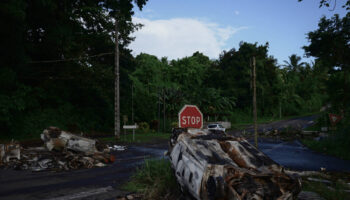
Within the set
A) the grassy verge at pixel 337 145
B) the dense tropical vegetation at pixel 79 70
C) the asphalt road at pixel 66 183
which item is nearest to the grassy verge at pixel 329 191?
the asphalt road at pixel 66 183

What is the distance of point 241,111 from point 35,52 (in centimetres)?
3600

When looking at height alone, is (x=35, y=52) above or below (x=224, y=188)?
above

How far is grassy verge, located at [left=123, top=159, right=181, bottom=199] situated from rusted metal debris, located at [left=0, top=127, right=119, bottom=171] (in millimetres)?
3634

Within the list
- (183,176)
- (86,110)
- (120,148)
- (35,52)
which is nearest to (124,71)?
(86,110)

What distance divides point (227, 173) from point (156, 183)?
2.48m

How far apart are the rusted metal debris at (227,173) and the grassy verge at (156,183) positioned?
2.50 feet

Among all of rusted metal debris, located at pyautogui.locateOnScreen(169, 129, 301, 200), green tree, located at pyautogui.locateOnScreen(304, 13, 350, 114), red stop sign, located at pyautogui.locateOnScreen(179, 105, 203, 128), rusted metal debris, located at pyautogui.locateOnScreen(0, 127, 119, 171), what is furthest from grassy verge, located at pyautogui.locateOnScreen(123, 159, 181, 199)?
green tree, located at pyautogui.locateOnScreen(304, 13, 350, 114)

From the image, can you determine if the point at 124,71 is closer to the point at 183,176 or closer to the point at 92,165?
the point at 92,165

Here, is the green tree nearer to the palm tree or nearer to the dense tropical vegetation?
the dense tropical vegetation

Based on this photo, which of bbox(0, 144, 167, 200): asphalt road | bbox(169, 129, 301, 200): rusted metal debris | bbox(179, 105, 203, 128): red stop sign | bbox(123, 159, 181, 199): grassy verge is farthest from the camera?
bbox(0, 144, 167, 200): asphalt road

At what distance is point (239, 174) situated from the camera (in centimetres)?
372

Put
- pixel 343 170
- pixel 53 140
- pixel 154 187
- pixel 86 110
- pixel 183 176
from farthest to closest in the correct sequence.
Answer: pixel 86 110, pixel 53 140, pixel 343 170, pixel 154 187, pixel 183 176

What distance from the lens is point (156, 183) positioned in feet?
19.0

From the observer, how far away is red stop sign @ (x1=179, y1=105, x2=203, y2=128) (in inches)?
228
